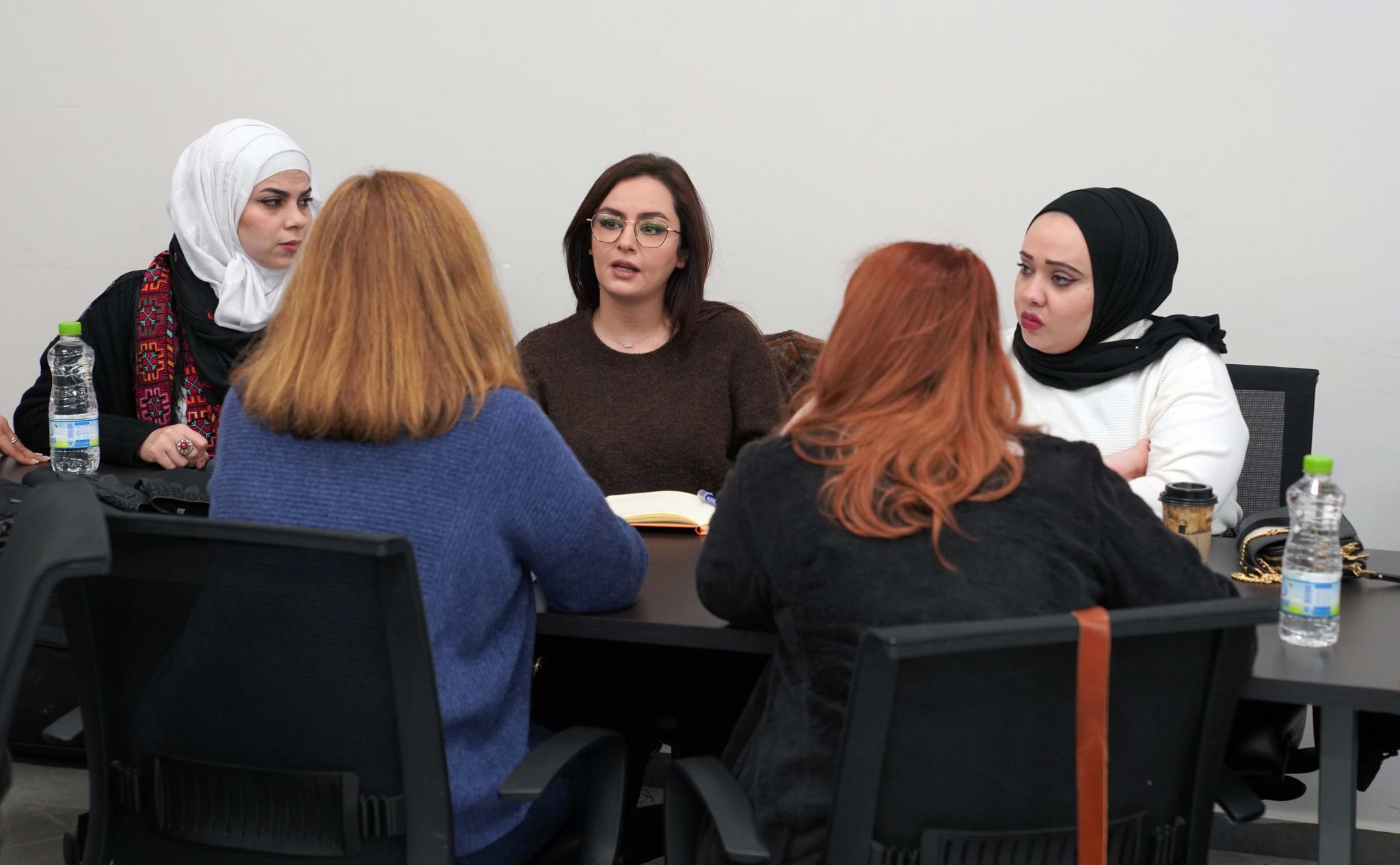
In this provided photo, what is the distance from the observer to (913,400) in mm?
1407

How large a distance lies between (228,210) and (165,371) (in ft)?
1.25

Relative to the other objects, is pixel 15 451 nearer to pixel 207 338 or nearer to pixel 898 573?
pixel 207 338

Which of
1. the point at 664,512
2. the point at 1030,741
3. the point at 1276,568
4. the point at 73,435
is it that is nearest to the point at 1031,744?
the point at 1030,741

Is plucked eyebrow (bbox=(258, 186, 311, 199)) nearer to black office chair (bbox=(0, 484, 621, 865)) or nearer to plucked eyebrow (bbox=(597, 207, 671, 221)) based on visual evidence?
plucked eyebrow (bbox=(597, 207, 671, 221))

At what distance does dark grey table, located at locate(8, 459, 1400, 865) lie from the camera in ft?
Answer: 4.63

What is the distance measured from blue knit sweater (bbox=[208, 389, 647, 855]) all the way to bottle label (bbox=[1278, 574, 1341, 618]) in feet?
2.64

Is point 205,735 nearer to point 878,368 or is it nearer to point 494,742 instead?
point 494,742

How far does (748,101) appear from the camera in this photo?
3102mm

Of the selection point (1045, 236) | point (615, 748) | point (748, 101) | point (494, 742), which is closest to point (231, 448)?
point (494, 742)

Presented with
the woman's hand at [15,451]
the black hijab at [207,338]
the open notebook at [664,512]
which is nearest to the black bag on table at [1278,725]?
the open notebook at [664,512]

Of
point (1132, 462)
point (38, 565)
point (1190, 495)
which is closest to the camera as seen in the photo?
point (38, 565)

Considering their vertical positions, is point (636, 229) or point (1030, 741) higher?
point (636, 229)

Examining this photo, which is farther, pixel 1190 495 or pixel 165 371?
pixel 165 371

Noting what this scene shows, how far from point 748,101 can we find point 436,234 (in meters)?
1.74
